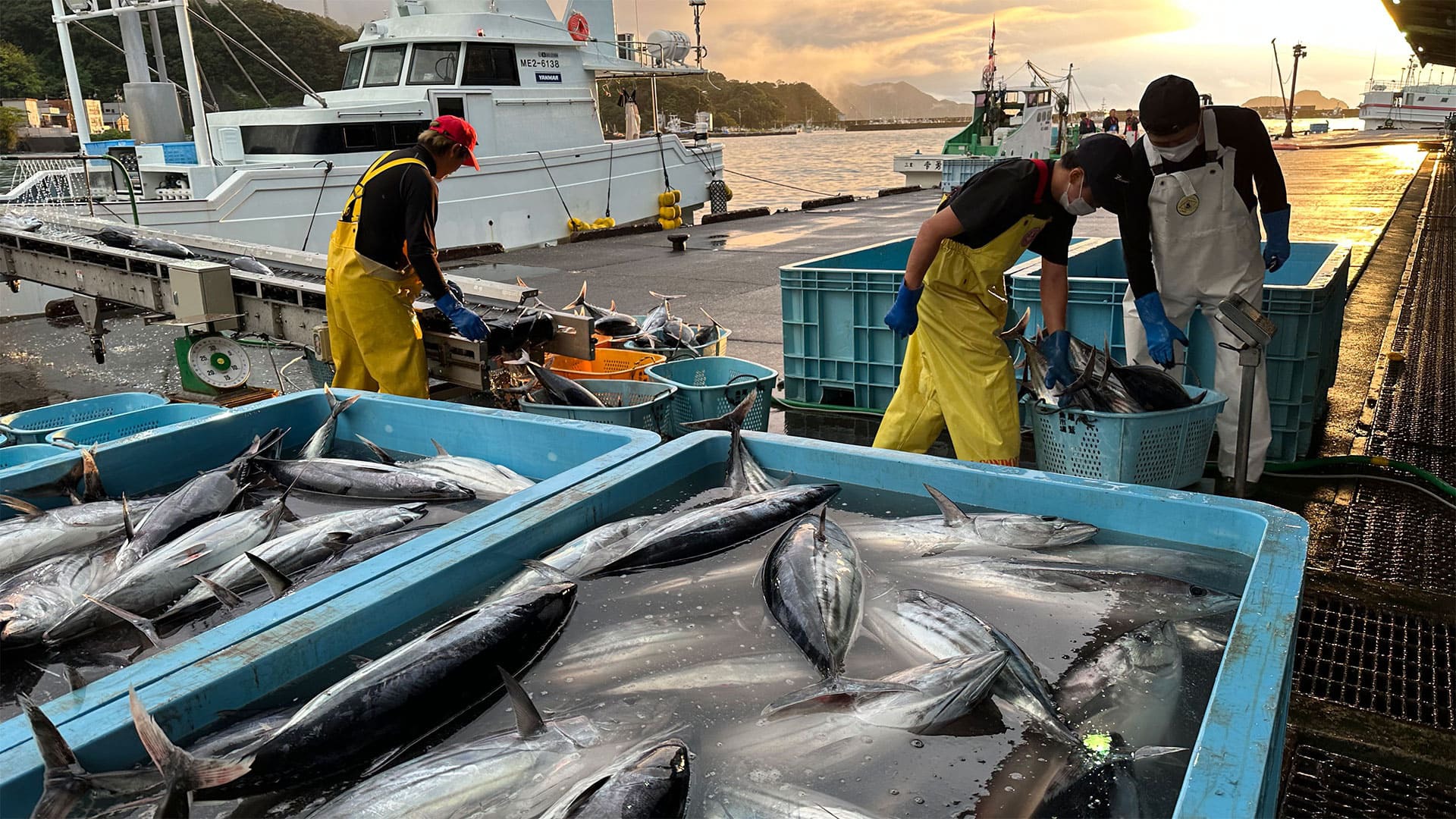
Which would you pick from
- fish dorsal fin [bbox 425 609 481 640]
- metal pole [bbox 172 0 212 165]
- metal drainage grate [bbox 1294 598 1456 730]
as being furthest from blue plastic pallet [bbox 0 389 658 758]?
metal pole [bbox 172 0 212 165]

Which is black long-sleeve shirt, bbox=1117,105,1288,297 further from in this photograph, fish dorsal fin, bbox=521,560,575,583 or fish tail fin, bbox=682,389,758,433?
fish dorsal fin, bbox=521,560,575,583

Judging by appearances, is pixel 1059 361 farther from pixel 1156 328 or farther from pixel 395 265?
pixel 395 265

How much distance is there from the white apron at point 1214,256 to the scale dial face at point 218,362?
5.95m

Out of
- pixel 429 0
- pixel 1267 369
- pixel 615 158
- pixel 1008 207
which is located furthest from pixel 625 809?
pixel 615 158

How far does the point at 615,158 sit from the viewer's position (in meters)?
20.2

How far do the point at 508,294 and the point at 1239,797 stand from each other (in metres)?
5.51

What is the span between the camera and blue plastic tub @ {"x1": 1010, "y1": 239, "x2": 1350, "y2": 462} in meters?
4.48

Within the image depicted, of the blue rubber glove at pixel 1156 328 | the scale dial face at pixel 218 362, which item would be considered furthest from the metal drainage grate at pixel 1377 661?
the scale dial face at pixel 218 362

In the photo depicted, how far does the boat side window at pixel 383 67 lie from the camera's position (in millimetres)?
16281

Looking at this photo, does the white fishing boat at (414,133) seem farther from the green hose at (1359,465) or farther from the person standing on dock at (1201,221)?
the green hose at (1359,465)

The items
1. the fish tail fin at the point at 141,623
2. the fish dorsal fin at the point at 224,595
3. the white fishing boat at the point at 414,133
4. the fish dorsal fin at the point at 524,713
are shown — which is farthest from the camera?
the white fishing boat at the point at 414,133

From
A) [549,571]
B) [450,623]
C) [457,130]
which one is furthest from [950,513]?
[457,130]

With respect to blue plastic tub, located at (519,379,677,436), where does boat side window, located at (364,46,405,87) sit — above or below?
above

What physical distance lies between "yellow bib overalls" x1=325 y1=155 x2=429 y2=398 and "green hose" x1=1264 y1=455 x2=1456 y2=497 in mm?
4548
